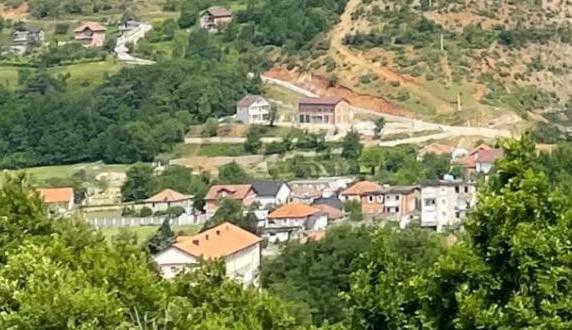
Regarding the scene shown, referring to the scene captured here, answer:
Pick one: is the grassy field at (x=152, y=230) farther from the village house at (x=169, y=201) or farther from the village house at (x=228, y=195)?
the village house at (x=169, y=201)

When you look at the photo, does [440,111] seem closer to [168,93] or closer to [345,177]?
[345,177]

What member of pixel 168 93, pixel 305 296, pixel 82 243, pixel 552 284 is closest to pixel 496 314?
pixel 552 284

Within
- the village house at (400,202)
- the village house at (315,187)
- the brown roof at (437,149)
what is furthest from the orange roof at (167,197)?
the brown roof at (437,149)

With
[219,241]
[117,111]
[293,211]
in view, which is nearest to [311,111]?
[117,111]

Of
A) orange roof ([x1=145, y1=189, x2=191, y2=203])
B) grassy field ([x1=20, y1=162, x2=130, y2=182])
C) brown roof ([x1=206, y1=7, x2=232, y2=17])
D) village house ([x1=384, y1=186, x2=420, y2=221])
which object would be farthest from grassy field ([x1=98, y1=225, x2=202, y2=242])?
brown roof ([x1=206, y1=7, x2=232, y2=17])

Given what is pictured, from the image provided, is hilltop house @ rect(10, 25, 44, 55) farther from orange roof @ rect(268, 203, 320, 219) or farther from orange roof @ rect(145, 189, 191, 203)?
orange roof @ rect(268, 203, 320, 219)

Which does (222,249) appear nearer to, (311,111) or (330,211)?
(330,211)
